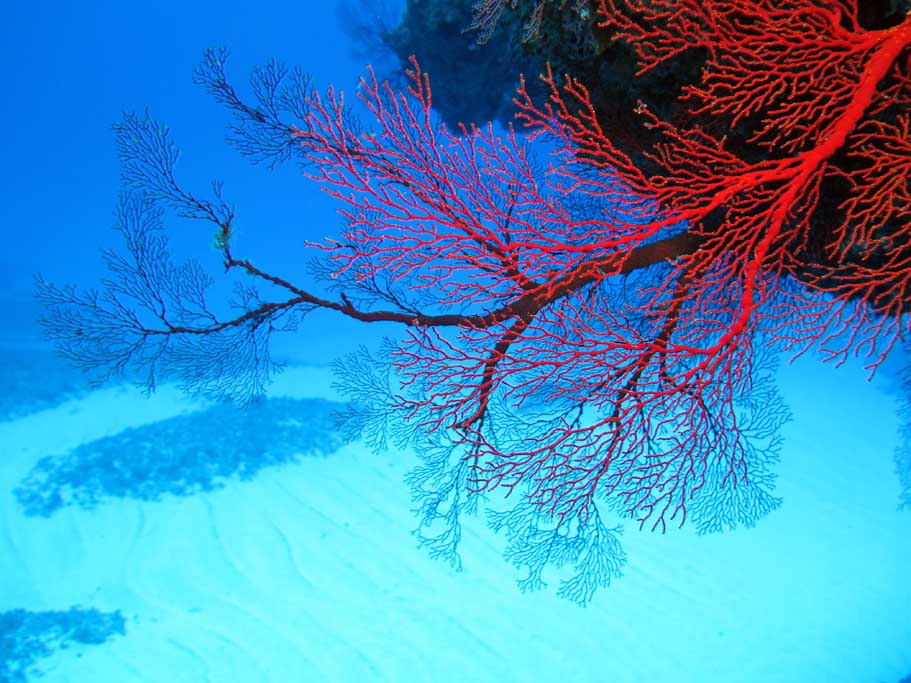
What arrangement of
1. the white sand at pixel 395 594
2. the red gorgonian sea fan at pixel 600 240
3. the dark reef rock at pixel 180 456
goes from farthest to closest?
the dark reef rock at pixel 180 456 → the white sand at pixel 395 594 → the red gorgonian sea fan at pixel 600 240

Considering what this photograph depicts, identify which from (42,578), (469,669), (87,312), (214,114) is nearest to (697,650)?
(469,669)

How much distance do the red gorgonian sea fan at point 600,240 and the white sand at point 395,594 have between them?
2.44m

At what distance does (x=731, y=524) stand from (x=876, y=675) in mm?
4117

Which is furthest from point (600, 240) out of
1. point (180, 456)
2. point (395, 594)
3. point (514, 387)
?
point (180, 456)

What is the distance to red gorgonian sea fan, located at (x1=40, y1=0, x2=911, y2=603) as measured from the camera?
2.20m

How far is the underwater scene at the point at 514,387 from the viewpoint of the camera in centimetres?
236

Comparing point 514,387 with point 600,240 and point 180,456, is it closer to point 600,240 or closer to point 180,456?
point 600,240

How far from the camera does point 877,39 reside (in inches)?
81.0

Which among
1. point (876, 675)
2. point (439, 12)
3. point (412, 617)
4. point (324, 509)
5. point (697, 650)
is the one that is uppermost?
point (439, 12)

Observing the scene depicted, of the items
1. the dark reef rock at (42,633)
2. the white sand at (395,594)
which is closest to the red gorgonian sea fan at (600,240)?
the white sand at (395,594)

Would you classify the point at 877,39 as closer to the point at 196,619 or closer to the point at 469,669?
the point at 469,669

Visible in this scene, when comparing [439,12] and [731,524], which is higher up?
[439,12]

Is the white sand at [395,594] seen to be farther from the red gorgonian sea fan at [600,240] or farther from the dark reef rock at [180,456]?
the red gorgonian sea fan at [600,240]

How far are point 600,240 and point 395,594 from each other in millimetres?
5948
